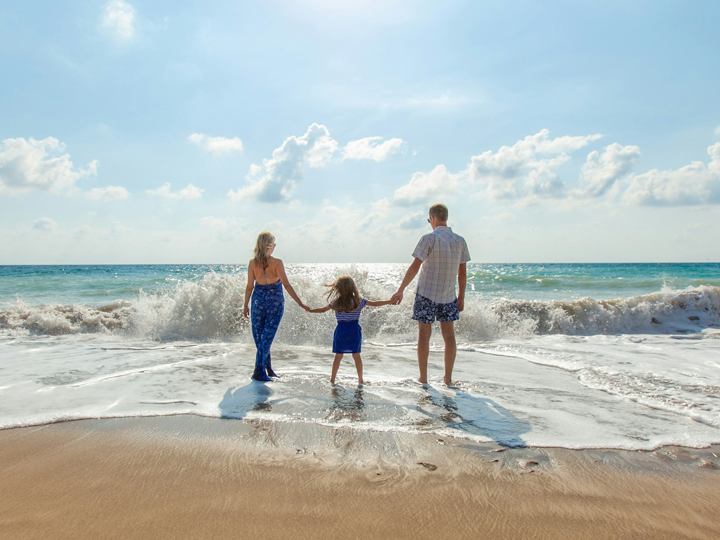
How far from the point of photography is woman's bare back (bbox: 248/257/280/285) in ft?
16.6

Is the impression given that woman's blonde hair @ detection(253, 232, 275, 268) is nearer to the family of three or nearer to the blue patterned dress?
the family of three

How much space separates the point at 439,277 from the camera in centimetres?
468

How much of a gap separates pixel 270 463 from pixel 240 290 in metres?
8.52

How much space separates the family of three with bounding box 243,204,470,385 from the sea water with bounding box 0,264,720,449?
397mm

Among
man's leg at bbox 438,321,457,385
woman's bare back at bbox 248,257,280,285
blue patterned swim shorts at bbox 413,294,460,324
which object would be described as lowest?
man's leg at bbox 438,321,457,385

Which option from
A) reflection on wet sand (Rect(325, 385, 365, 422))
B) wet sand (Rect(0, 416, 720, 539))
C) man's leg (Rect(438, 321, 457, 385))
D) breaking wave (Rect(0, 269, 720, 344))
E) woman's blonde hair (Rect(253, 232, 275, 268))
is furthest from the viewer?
breaking wave (Rect(0, 269, 720, 344))

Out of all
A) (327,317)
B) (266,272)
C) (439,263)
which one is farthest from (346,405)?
(327,317)

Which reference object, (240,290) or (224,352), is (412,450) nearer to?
(224,352)

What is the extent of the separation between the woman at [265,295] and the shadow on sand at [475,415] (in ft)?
6.34

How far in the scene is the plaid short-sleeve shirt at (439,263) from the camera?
15.3ft

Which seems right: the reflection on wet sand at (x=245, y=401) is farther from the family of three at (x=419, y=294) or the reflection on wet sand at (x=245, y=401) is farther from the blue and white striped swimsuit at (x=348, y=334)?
the blue and white striped swimsuit at (x=348, y=334)

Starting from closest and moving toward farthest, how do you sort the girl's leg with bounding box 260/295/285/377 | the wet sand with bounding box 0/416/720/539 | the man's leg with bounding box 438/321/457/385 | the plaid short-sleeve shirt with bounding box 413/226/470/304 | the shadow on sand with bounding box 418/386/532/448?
the wet sand with bounding box 0/416/720/539, the shadow on sand with bounding box 418/386/532/448, the plaid short-sleeve shirt with bounding box 413/226/470/304, the man's leg with bounding box 438/321/457/385, the girl's leg with bounding box 260/295/285/377

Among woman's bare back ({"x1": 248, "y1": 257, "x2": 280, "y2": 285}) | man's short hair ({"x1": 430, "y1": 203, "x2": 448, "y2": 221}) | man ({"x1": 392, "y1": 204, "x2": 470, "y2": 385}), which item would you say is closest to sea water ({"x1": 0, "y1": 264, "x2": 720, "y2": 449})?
man ({"x1": 392, "y1": 204, "x2": 470, "y2": 385})

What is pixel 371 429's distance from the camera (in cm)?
333
